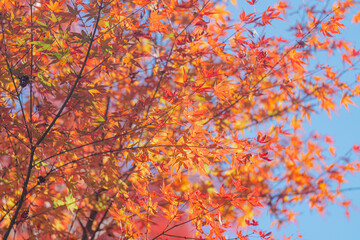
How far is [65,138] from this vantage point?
2141 millimetres

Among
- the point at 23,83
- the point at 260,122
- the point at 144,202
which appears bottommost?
the point at 144,202

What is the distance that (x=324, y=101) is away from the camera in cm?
365

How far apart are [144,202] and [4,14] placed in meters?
1.47

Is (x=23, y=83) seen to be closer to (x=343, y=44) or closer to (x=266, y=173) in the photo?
(x=266, y=173)

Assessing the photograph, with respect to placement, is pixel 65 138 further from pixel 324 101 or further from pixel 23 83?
pixel 324 101

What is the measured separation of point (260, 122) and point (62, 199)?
221 cm

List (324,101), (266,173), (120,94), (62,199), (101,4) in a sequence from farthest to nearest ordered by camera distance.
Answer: (266,173) < (324,101) < (120,94) < (62,199) < (101,4)

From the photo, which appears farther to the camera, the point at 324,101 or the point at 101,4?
the point at 324,101

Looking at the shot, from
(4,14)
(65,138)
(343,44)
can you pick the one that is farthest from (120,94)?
(343,44)

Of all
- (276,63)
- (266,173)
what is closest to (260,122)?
(266,173)

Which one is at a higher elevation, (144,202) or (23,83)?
(23,83)

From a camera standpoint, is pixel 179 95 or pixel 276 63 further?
pixel 276 63

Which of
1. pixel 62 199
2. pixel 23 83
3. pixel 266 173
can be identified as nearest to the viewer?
pixel 23 83

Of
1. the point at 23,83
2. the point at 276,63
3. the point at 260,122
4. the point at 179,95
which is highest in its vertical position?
the point at 260,122
